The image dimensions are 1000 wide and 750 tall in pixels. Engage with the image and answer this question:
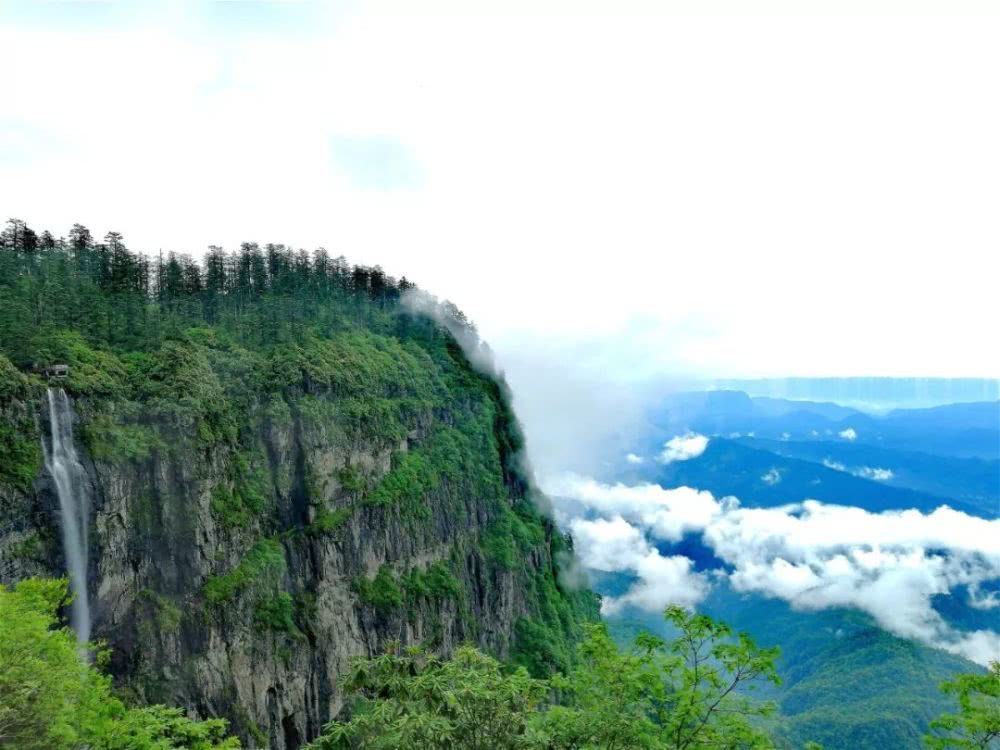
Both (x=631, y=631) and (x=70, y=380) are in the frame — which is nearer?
(x=70, y=380)

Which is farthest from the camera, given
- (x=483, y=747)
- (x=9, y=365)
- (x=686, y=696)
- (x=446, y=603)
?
(x=446, y=603)

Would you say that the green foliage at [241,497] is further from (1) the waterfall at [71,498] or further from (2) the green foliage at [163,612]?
(1) the waterfall at [71,498]

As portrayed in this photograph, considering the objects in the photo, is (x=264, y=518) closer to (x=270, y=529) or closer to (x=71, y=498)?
(x=270, y=529)

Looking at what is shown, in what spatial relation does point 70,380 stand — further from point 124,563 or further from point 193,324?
point 193,324

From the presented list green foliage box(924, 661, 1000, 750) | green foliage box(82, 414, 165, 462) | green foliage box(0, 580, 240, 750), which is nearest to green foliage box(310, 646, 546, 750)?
green foliage box(0, 580, 240, 750)

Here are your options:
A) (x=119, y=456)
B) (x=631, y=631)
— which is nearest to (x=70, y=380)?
(x=119, y=456)

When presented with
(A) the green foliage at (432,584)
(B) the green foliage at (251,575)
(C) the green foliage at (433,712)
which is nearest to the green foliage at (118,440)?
(B) the green foliage at (251,575)
